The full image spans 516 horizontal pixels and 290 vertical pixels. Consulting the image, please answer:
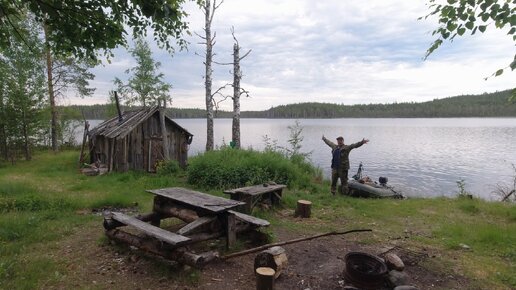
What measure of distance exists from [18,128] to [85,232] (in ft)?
56.2

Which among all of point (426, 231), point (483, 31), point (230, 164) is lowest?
point (426, 231)

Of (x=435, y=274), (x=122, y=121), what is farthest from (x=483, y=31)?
(x=122, y=121)

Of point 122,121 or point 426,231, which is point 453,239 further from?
point 122,121

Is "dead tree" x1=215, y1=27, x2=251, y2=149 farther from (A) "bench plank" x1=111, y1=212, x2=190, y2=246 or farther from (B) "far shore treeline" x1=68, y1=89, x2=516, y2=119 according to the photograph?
(B) "far shore treeline" x1=68, y1=89, x2=516, y2=119

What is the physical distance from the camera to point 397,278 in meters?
5.36

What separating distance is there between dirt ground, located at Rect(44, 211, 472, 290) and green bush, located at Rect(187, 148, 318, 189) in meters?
5.79

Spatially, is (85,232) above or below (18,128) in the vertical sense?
below

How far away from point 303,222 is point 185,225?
350 centimetres

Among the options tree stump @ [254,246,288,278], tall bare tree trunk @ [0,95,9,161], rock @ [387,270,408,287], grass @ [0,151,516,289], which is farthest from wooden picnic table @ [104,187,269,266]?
tall bare tree trunk @ [0,95,9,161]

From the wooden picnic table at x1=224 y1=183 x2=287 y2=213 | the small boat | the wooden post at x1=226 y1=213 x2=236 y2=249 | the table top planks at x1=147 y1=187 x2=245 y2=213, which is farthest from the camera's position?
the small boat

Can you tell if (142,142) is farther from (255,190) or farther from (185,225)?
(185,225)

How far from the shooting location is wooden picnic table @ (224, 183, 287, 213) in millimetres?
9234

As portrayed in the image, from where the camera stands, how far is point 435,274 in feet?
19.6

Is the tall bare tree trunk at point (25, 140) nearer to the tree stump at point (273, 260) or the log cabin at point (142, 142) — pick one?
the log cabin at point (142, 142)
